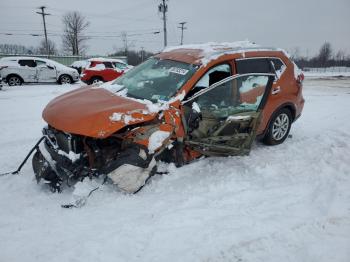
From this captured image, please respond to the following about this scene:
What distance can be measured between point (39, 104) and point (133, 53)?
56884 millimetres

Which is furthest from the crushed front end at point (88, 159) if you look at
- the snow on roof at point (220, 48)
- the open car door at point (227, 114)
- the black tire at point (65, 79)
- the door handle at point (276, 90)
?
the black tire at point (65, 79)

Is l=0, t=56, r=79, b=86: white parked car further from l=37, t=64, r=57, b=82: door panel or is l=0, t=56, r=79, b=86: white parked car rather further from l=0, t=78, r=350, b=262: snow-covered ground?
l=0, t=78, r=350, b=262: snow-covered ground

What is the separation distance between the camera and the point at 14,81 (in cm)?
1555

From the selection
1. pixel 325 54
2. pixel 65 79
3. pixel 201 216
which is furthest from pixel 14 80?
pixel 325 54

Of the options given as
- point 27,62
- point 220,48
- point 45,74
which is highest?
point 220,48

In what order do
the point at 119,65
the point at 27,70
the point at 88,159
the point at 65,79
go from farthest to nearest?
1. the point at 119,65
2. the point at 65,79
3. the point at 27,70
4. the point at 88,159

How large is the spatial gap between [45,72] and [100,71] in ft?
9.38

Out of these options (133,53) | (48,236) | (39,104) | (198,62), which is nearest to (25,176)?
(48,236)

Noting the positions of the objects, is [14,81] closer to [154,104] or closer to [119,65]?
[119,65]

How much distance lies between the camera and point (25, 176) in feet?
14.1

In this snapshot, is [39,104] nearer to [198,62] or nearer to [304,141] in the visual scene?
[198,62]

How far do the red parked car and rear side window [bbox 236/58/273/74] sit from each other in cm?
1199

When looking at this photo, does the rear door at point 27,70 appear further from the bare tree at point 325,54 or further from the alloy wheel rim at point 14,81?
the bare tree at point 325,54

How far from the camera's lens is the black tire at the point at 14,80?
15.5 metres
